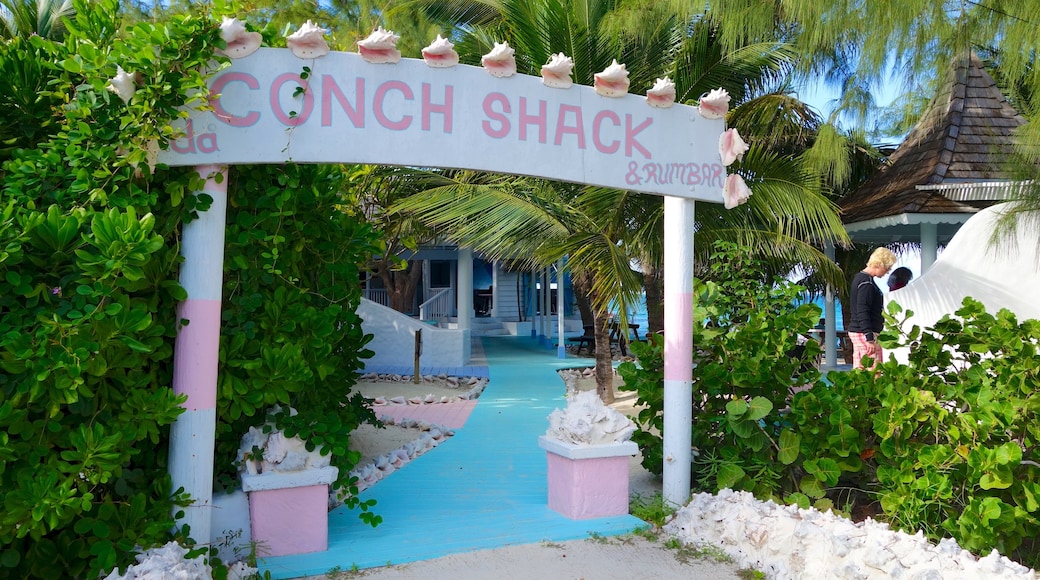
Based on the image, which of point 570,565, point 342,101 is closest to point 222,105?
Answer: point 342,101

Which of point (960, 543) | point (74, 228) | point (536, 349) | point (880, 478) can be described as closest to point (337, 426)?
point (74, 228)

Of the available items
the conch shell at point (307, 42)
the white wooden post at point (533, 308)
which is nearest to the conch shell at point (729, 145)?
the conch shell at point (307, 42)

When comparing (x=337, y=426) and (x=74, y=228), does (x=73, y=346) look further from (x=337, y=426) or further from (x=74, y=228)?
(x=337, y=426)

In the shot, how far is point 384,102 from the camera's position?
3.80 m

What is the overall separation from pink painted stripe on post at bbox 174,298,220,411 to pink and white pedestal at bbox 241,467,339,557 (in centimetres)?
56

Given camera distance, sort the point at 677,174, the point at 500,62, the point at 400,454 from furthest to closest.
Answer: the point at 400,454 → the point at 677,174 → the point at 500,62

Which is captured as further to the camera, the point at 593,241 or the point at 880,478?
the point at 593,241

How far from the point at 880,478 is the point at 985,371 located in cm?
90

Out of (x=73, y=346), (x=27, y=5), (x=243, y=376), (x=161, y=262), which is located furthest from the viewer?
(x=27, y=5)

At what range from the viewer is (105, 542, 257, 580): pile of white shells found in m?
3.00

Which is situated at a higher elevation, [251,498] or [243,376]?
[243,376]

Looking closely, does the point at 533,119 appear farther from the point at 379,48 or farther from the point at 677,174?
the point at 677,174

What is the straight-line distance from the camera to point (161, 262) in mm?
3465

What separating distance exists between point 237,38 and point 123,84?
0.60 m
